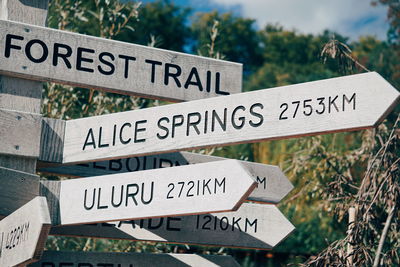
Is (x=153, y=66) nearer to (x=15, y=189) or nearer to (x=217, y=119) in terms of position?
(x=217, y=119)

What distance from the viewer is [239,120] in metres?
3.29

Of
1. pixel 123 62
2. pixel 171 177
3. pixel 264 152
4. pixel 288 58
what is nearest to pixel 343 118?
pixel 171 177

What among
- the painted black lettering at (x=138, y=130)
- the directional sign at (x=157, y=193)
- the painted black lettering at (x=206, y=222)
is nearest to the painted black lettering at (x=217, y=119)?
the directional sign at (x=157, y=193)

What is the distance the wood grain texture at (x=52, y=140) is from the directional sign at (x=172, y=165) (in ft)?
0.73

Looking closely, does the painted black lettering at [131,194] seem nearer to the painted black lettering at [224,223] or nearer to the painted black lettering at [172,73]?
the painted black lettering at [172,73]

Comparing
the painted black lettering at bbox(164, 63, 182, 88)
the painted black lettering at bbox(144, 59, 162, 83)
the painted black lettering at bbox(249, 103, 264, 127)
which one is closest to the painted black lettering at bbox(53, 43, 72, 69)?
the painted black lettering at bbox(144, 59, 162, 83)

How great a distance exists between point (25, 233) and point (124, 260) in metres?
1.03

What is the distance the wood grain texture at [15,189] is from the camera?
11.5 feet

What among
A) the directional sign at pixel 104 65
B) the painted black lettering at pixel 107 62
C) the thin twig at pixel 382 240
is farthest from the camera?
the thin twig at pixel 382 240

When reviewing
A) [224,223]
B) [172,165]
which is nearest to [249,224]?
[224,223]

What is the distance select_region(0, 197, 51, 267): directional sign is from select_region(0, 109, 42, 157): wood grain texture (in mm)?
444

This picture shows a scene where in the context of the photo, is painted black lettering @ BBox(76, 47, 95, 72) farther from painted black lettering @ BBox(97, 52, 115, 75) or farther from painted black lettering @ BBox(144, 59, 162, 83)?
painted black lettering @ BBox(144, 59, 162, 83)

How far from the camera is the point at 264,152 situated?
15242 mm

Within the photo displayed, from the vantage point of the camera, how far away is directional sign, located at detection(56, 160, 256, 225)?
303 centimetres
